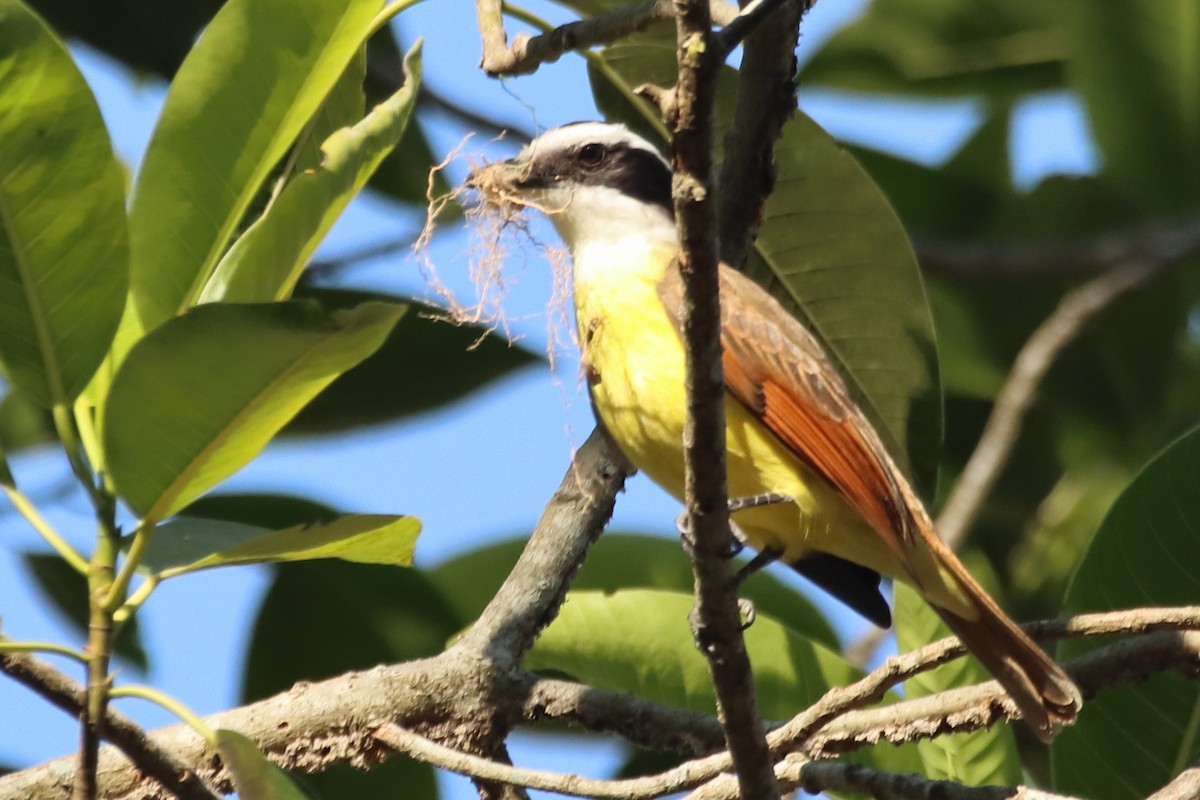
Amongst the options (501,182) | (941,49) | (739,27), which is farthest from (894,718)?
(941,49)

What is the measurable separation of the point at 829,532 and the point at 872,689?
2.77 ft

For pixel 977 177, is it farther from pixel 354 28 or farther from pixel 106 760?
pixel 106 760

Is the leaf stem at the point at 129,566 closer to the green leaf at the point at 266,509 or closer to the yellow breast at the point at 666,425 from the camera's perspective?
the yellow breast at the point at 666,425

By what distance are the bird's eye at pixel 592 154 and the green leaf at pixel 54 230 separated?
5.57ft

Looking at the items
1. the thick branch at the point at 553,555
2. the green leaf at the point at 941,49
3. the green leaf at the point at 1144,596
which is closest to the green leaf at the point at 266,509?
the thick branch at the point at 553,555

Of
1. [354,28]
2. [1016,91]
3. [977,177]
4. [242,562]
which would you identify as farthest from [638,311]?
[1016,91]

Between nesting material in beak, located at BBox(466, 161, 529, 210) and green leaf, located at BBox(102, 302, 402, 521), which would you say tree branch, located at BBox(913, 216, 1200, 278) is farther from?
green leaf, located at BBox(102, 302, 402, 521)

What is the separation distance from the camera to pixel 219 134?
7.47 ft

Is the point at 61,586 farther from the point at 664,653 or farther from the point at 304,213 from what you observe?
the point at 304,213

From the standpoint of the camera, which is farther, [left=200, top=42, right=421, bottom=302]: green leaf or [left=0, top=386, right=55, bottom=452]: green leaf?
[left=0, top=386, right=55, bottom=452]: green leaf

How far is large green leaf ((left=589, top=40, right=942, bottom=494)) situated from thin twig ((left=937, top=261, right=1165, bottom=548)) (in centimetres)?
37

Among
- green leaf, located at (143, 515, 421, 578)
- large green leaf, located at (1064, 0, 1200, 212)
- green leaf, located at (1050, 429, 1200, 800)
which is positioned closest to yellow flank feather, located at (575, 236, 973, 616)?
green leaf, located at (1050, 429, 1200, 800)

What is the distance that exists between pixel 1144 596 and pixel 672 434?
0.99 metres

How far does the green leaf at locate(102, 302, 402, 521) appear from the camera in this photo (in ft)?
6.34
